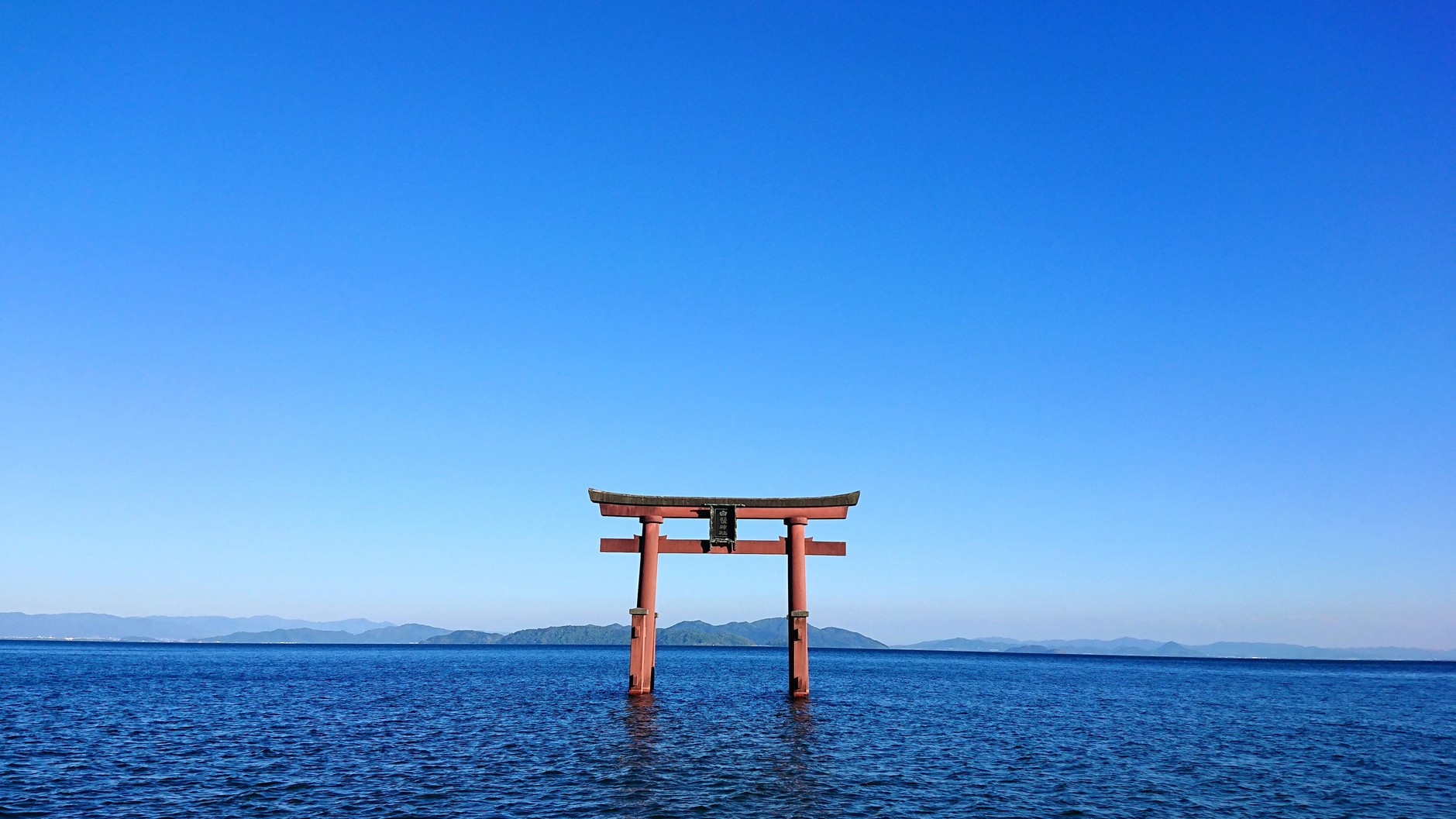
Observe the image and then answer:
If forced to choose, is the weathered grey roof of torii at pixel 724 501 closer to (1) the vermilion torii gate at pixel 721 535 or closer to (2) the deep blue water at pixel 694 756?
(1) the vermilion torii gate at pixel 721 535

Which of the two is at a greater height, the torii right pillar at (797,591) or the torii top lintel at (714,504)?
the torii top lintel at (714,504)

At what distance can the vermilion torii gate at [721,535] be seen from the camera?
29906 mm

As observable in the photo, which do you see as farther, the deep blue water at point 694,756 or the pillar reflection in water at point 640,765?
the deep blue water at point 694,756

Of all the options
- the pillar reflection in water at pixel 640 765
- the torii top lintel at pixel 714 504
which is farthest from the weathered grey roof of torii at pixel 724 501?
the pillar reflection in water at pixel 640 765

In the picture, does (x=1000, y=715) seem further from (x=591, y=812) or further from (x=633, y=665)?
(x=591, y=812)

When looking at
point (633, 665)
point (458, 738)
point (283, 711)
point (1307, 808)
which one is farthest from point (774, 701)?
point (1307, 808)

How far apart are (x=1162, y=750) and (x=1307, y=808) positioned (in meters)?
8.81

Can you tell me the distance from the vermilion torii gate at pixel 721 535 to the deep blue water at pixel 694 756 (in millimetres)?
3761

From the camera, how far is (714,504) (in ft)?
98.8

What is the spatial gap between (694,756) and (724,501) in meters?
10.9

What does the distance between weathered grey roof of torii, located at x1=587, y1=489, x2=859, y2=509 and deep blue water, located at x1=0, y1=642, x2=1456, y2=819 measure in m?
7.52

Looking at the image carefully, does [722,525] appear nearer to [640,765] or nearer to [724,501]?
[724,501]

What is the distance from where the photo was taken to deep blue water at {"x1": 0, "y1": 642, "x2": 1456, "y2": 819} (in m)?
16.6

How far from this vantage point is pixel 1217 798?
1833 centimetres
